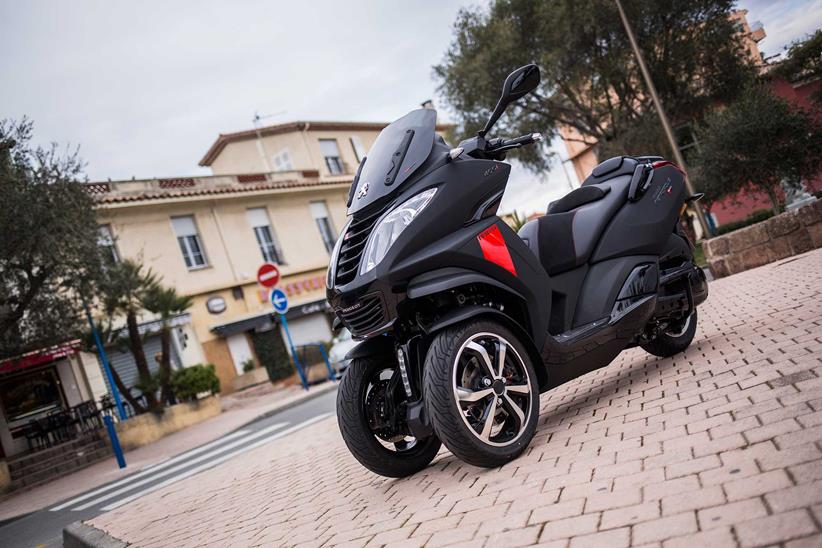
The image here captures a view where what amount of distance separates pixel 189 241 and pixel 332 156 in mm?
11240

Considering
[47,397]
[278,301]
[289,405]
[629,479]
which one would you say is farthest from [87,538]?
[47,397]

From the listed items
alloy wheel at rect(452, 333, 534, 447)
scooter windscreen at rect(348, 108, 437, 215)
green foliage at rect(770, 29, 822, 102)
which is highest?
green foliage at rect(770, 29, 822, 102)

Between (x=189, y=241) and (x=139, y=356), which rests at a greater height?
(x=189, y=241)

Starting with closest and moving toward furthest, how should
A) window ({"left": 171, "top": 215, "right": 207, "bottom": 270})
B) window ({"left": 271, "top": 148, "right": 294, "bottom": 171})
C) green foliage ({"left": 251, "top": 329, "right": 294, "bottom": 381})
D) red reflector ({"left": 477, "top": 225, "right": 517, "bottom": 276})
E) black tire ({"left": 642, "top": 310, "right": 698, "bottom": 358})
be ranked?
red reflector ({"left": 477, "top": 225, "right": 517, "bottom": 276}) < black tire ({"left": 642, "top": 310, "right": 698, "bottom": 358}) < window ({"left": 171, "top": 215, "right": 207, "bottom": 270}) < green foliage ({"left": 251, "top": 329, "right": 294, "bottom": 381}) < window ({"left": 271, "top": 148, "right": 294, "bottom": 171})

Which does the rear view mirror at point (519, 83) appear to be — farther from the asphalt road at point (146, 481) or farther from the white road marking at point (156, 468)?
the white road marking at point (156, 468)

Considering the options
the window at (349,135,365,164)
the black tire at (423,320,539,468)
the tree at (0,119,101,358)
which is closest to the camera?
the black tire at (423,320,539,468)

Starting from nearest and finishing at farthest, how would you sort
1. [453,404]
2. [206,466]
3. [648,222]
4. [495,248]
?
1. [453,404]
2. [495,248]
3. [648,222]
4. [206,466]

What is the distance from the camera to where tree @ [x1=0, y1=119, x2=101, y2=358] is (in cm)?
1333

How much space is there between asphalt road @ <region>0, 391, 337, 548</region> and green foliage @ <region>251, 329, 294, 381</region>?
12715 millimetres

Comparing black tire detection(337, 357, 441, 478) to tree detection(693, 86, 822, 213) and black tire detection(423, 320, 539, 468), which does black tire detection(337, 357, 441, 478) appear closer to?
black tire detection(423, 320, 539, 468)

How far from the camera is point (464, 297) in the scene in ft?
11.6

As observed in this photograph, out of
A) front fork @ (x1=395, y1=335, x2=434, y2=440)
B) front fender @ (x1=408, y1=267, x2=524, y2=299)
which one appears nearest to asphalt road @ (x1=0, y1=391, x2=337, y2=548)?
front fork @ (x1=395, y1=335, x2=434, y2=440)

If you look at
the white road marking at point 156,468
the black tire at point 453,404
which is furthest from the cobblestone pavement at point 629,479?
the white road marking at point 156,468

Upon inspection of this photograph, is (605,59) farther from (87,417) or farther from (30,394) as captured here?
(30,394)
